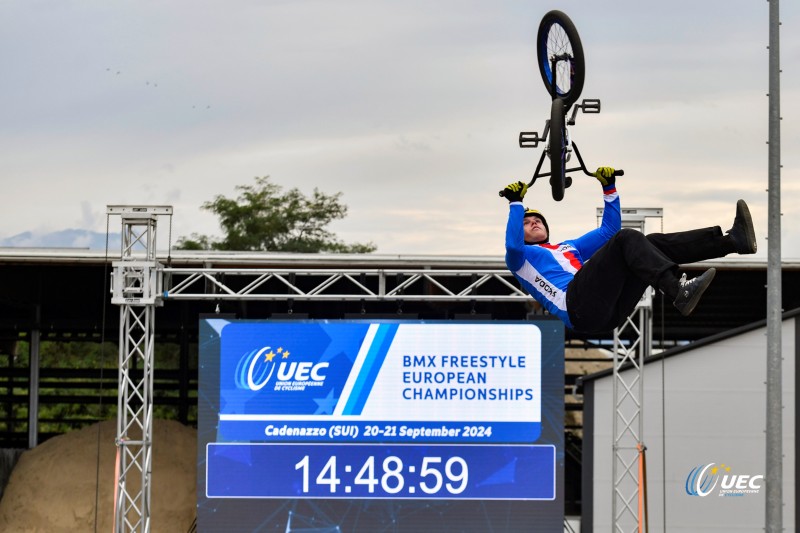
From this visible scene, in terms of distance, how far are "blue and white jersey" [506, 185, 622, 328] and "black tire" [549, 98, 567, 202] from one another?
71 cm

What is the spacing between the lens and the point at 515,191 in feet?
18.7

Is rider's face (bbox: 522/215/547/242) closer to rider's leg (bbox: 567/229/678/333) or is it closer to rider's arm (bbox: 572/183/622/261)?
rider's arm (bbox: 572/183/622/261)

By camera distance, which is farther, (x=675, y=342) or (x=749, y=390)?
(x=675, y=342)

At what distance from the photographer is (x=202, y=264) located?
13.7m

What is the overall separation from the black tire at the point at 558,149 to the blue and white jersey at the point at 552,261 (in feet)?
2.34

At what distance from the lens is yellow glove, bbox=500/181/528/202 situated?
5691mm

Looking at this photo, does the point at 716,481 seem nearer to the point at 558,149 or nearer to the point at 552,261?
the point at 552,261

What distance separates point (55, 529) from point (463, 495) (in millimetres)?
→ 5481

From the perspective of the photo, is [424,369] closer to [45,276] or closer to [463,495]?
[463,495]

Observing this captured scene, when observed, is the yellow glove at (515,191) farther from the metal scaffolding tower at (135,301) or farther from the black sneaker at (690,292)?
the metal scaffolding tower at (135,301)

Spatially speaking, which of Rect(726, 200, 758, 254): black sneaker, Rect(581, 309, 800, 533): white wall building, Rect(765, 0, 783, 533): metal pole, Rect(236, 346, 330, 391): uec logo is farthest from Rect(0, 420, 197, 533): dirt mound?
Rect(726, 200, 758, 254): black sneaker

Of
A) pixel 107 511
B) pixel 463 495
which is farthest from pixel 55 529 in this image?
pixel 463 495

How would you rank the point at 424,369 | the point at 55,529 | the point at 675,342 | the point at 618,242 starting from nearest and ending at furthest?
the point at 618,242 → the point at 424,369 → the point at 55,529 → the point at 675,342

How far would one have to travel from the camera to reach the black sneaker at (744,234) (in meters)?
5.31
